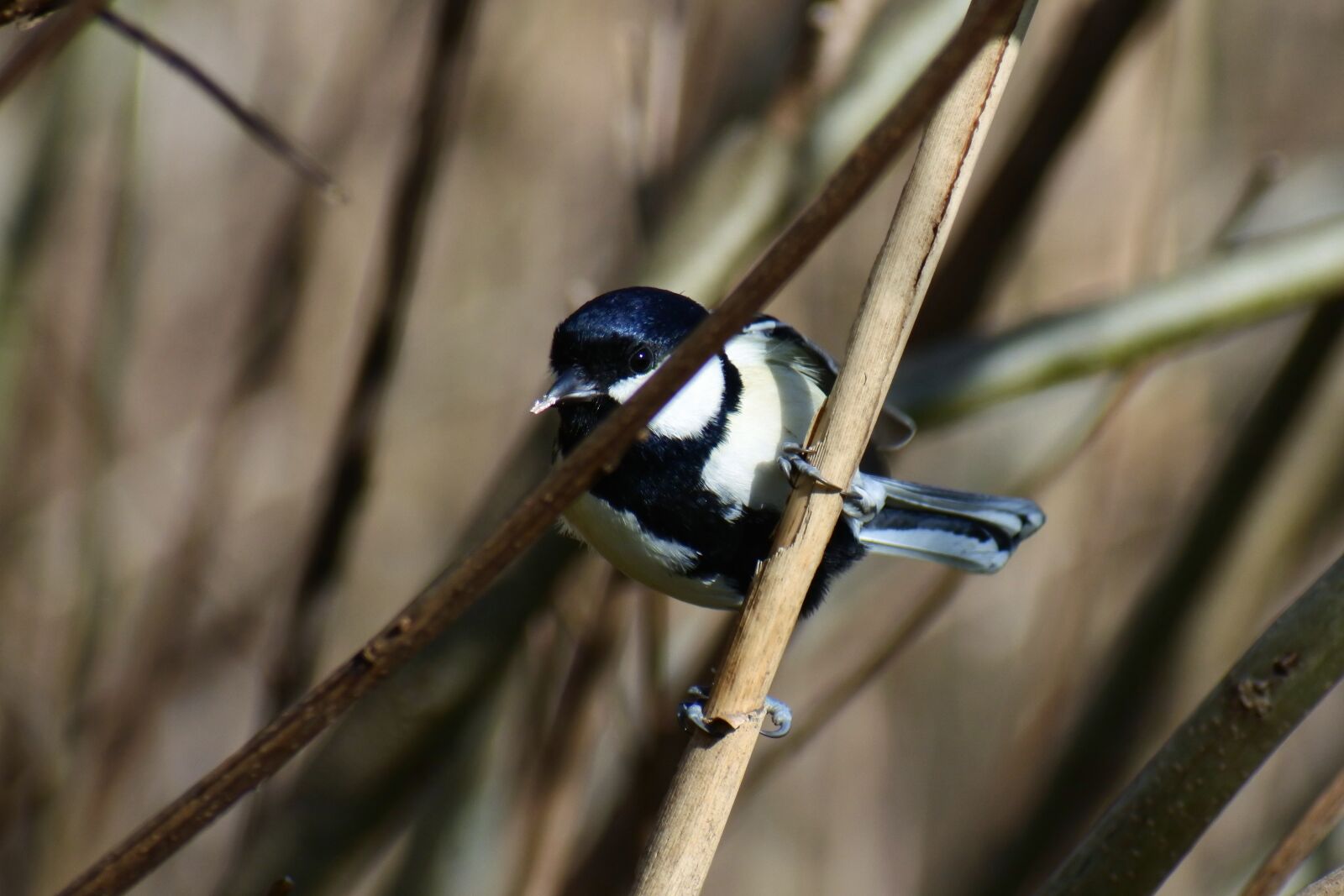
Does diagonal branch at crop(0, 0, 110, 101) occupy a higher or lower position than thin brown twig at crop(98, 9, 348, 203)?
lower

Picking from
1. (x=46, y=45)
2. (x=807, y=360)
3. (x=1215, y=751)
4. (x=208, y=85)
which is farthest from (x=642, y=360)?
(x=46, y=45)

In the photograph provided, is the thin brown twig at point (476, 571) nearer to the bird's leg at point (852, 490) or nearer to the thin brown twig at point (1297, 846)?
the bird's leg at point (852, 490)

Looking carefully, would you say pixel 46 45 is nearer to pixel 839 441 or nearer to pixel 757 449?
pixel 839 441

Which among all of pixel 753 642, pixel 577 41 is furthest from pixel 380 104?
pixel 753 642

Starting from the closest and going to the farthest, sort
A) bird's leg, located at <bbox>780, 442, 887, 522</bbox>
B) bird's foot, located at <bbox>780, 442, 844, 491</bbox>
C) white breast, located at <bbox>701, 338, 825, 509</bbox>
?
bird's foot, located at <bbox>780, 442, 844, 491</bbox>, bird's leg, located at <bbox>780, 442, 887, 522</bbox>, white breast, located at <bbox>701, 338, 825, 509</bbox>

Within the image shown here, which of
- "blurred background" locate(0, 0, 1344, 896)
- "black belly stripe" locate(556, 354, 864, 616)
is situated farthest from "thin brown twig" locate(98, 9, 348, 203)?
"black belly stripe" locate(556, 354, 864, 616)

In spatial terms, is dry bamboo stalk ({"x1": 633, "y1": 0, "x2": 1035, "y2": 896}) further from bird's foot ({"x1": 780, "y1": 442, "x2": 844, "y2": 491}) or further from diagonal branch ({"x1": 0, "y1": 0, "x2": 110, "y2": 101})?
diagonal branch ({"x1": 0, "y1": 0, "x2": 110, "y2": 101})
